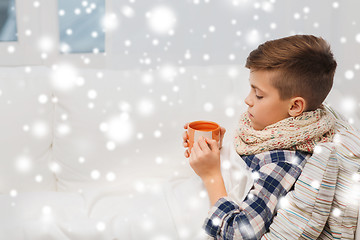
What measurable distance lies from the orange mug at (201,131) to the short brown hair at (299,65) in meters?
0.20

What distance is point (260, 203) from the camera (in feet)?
2.97

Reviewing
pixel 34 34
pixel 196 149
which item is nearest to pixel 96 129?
pixel 196 149

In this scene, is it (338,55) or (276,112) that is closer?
(276,112)

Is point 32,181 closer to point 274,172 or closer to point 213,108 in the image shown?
point 213,108

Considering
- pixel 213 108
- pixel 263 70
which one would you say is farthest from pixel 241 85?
pixel 263 70

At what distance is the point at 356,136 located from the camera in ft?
3.14

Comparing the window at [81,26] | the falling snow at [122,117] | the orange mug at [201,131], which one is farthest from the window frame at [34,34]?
the orange mug at [201,131]

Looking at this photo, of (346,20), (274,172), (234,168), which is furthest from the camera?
(346,20)

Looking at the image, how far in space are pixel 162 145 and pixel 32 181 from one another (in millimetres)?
470

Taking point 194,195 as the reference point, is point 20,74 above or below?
above

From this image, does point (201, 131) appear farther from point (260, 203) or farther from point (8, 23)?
point (8, 23)

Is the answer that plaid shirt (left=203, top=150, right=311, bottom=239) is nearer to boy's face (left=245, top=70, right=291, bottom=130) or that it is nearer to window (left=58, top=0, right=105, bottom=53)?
boy's face (left=245, top=70, right=291, bottom=130)

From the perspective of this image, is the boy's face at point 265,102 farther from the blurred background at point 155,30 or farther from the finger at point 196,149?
the blurred background at point 155,30

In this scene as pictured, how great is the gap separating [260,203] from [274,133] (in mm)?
184
